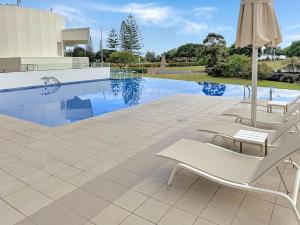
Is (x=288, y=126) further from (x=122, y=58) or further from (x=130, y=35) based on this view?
(x=130, y=35)

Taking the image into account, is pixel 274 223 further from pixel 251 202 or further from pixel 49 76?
pixel 49 76

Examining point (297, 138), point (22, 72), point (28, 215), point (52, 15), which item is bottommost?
point (28, 215)

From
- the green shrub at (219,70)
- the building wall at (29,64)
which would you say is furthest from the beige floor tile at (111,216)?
the green shrub at (219,70)

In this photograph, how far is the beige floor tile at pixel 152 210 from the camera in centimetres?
237

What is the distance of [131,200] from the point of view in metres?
2.66

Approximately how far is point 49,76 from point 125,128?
10.9 metres

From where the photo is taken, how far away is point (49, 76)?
14617 millimetres

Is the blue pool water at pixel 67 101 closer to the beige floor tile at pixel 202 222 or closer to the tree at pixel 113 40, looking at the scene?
the beige floor tile at pixel 202 222

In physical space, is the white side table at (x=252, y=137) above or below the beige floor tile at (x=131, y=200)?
above

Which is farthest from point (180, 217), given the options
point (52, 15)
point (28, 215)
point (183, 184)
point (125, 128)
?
point (52, 15)

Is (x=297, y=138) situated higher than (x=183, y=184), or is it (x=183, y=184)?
(x=297, y=138)

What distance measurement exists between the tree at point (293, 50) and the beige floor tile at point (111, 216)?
26534 millimetres

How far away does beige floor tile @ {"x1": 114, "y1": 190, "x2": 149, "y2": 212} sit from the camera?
255cm

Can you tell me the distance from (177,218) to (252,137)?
1.65 meters
